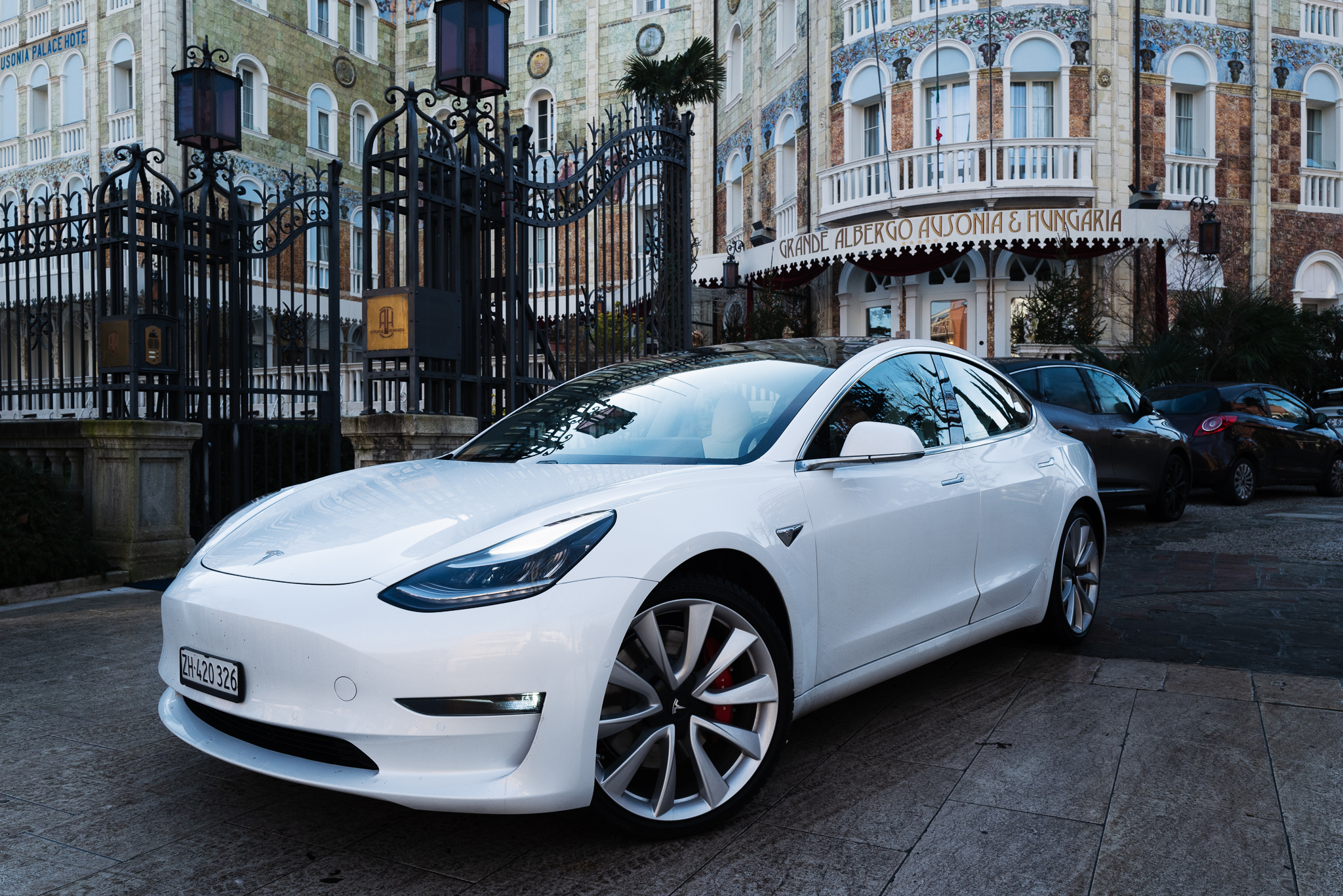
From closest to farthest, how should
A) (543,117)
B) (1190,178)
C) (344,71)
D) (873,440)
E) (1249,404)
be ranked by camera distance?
1. (873,440)
2. (1249,404)
3. (1190,178)
4. (344,71)
5. (543,117)

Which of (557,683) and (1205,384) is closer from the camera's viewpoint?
(557,683)

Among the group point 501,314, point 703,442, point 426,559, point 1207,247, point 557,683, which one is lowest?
point 557,683

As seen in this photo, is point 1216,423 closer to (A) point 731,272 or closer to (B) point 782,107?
(A) point 731,272

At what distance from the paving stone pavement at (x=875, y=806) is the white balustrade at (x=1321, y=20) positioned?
77.3 feet

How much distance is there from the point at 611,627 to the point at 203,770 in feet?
5.78

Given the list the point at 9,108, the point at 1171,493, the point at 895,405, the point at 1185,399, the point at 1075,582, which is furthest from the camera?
the point at 9,108

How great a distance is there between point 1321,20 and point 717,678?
2671 cm

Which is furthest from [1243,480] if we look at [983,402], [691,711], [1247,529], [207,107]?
[207,107]

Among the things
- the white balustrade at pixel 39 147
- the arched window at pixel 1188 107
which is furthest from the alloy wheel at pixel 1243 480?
the white balustrade at pixel 39 147

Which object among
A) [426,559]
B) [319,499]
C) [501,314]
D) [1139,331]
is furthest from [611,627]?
[1139,331]

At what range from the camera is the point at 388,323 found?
680 cm

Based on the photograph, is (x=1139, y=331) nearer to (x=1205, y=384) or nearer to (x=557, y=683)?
(x=1205, y=384)

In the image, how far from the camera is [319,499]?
351 cm

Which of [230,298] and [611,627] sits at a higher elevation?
[230,298]
